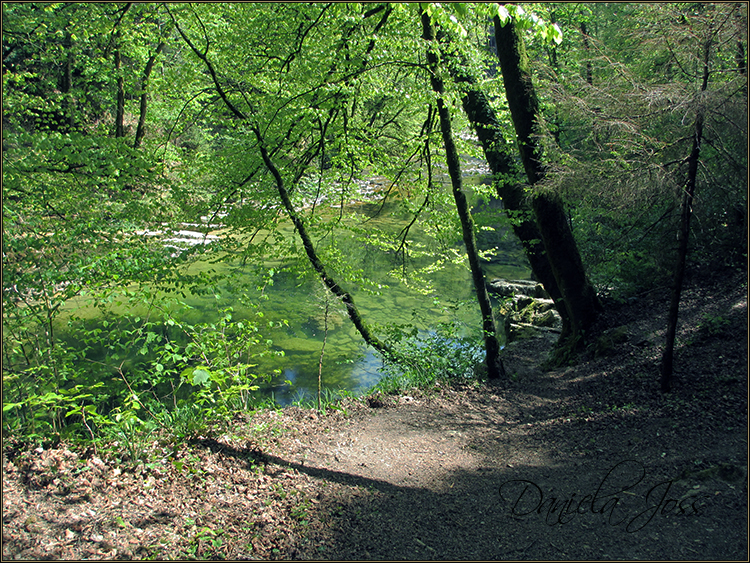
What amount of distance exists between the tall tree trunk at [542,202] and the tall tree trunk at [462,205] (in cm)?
107

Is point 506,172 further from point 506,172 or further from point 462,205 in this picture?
point 462,205

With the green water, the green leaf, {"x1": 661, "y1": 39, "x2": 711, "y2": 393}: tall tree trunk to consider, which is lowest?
the green water

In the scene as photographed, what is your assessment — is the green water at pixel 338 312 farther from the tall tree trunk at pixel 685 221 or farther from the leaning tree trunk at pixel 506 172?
the tall tree trunk at pixel 685 221

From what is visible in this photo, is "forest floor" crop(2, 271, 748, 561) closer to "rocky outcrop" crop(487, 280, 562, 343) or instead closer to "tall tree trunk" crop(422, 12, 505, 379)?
"tall tree trunk" crop(422, 12, 505, 379)

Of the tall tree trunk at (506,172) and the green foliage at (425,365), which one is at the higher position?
the tall tree trunk at (506,172)

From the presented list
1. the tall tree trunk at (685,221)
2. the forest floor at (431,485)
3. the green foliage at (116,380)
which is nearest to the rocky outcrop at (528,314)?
the tall tree trunk at (685,221)

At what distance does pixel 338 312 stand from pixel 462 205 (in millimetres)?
2140

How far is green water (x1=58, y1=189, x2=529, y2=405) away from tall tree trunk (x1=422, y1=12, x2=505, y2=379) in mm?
655

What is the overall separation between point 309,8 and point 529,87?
337 centimetres

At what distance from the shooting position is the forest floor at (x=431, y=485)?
261 centimetres

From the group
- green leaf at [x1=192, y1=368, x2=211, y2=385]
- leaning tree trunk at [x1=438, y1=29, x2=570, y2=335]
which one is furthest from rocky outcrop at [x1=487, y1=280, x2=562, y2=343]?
green leaf at [x1=192, y1=368, x2=211, y2=385]

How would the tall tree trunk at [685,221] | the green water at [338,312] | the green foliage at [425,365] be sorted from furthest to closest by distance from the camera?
the green water at [338,312]
the green foliage at [425,365]
the tall tree trunk at [685,221]
